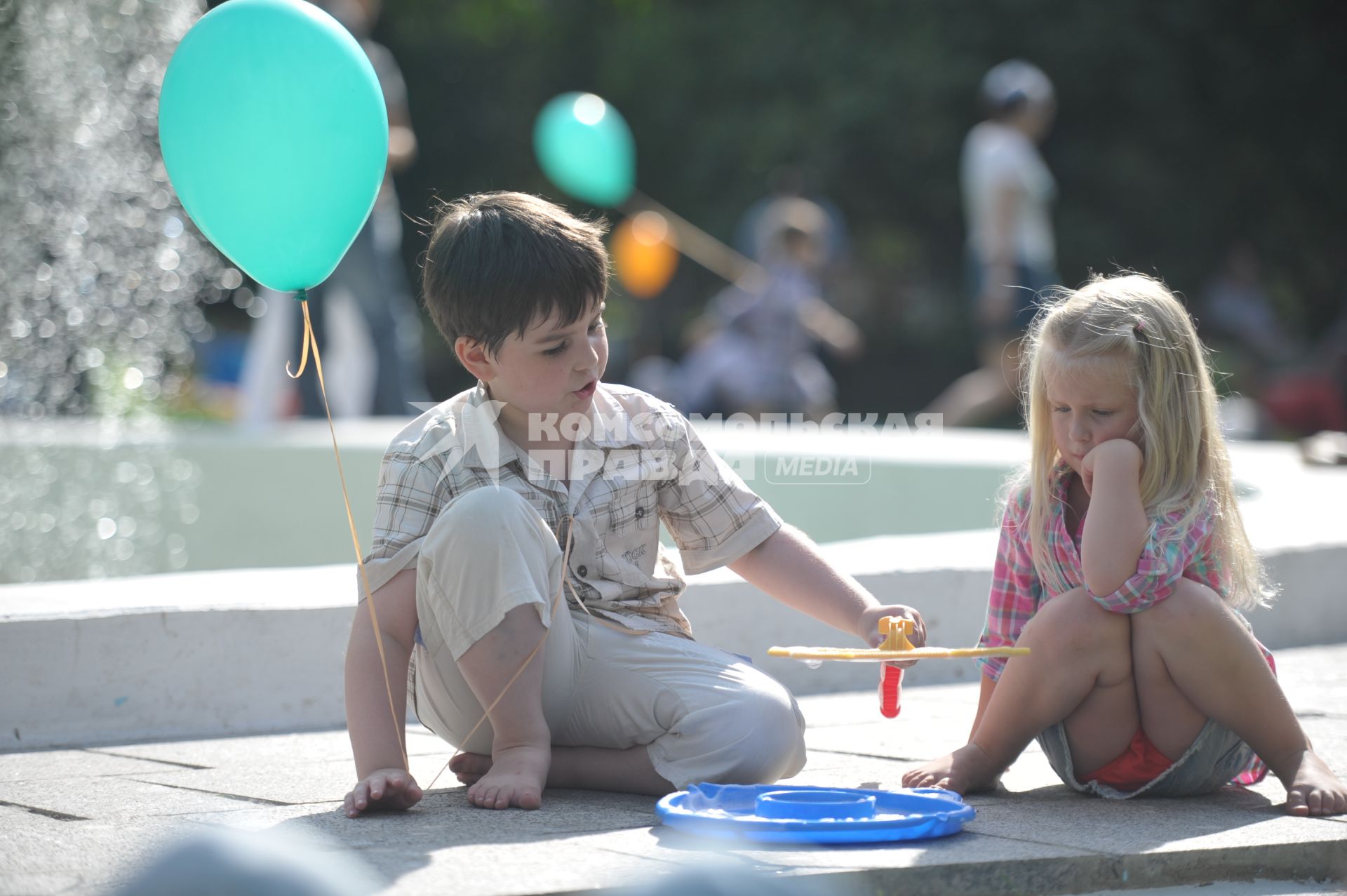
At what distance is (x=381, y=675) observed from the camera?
88.1 inches

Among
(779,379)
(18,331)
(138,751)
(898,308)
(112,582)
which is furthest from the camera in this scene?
(898,308)

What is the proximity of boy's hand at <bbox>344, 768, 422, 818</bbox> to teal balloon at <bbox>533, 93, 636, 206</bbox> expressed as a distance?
7802mm

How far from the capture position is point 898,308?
17406mm

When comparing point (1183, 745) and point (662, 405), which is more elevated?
point (662, 405)

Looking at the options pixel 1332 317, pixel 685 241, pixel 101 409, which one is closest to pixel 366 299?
pixel 101 409

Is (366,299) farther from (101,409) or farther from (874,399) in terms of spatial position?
(874,399)

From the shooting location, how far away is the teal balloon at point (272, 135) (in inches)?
98.2

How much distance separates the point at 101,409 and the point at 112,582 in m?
3.42

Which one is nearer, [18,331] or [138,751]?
[138,751]

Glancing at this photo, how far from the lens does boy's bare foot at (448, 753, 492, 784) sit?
2.33m

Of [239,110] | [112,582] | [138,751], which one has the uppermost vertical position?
[239,110]

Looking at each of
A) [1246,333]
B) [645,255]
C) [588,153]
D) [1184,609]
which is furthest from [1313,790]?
[1246,333]

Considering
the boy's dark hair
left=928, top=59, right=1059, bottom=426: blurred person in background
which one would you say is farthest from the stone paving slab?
left=928, top=59, right=1059, bottom=426: blurred person in background

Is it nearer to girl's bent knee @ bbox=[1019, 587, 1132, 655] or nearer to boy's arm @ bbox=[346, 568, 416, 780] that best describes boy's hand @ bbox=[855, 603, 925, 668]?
girl's bent knee @ bbox=[1019, 587, 1132, 655]
